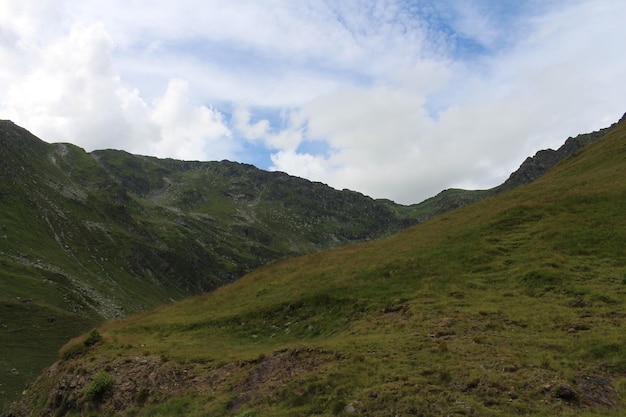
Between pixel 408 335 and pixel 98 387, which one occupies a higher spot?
pixel 98 387

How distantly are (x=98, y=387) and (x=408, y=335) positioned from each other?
19.3 metres

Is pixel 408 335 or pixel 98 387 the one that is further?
pixel 98 387

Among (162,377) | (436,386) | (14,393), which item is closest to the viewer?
(436,386)

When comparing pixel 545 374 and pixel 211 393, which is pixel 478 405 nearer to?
pixel 545 374

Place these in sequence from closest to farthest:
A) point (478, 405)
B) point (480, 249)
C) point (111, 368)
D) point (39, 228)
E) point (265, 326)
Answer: point (478, 405) < point (111, 368) < point (265, 326) < point (480, 249) < point (39, 228)

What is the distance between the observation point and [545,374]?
18.4 m

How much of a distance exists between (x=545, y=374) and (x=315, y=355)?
35.8 feet

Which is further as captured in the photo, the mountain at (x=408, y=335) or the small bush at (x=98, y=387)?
the small bush at (x=98, y=387)

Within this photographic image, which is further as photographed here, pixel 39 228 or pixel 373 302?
pixel 39 228

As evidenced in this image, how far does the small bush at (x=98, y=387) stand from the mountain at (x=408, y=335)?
71mm

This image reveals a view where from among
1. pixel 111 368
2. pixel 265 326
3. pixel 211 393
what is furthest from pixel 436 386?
pixel 111 368

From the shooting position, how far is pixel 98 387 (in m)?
28.0

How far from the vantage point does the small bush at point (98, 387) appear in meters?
27.8

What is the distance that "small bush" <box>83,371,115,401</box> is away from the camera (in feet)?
91.4
